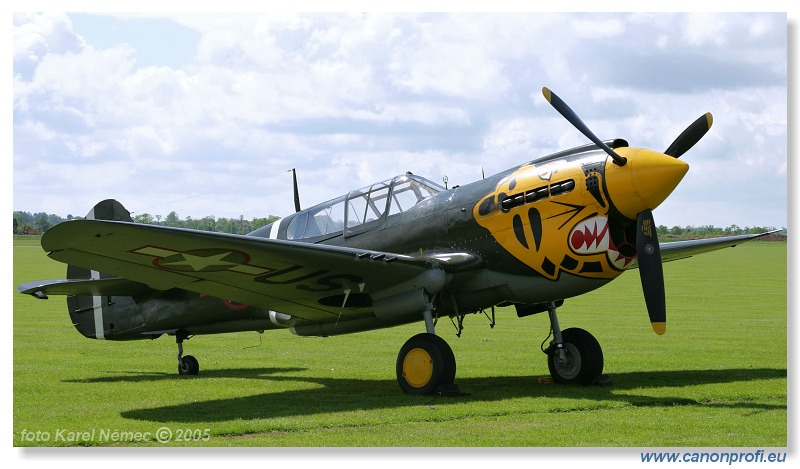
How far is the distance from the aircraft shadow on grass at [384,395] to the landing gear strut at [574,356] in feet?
0.77

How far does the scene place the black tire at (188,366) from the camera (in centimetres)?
1401

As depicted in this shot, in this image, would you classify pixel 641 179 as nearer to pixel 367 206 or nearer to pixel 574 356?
pixel 574 356

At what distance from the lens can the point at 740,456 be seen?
7.85 meters

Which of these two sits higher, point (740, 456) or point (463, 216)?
point (463, 216)

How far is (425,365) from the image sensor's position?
1093 centimetres

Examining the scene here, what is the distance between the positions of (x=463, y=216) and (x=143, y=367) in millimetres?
6452

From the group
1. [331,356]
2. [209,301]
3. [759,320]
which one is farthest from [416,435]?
[759,320]

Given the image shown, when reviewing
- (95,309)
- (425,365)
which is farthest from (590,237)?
(95,309)

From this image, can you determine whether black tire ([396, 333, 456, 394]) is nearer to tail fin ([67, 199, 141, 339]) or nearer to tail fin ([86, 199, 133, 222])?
tail fin ([86, 199, 133, 222])

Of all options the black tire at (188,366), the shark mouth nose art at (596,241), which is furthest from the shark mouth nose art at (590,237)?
the black tire at (188,366)

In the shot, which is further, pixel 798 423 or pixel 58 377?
pixel 58 377

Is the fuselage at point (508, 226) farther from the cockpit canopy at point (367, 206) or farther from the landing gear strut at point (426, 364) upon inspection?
the landing gear strut at point (426, 364)

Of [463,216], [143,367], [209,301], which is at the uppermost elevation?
[463,216]

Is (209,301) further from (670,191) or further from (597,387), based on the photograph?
(670,191)
